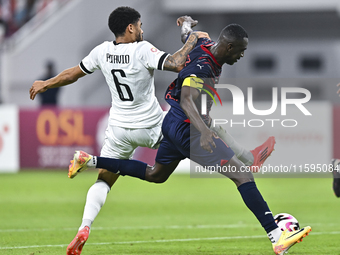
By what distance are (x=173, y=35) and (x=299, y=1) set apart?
490 cm

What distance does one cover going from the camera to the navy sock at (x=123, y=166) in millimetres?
5750

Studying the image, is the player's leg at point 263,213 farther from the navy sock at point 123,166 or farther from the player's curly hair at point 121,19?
the player's curly hair at point 121,19

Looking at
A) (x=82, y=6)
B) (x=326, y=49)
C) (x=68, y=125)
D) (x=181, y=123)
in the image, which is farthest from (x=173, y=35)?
(x=181, y=123)

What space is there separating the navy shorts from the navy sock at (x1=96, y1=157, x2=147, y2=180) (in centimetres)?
38

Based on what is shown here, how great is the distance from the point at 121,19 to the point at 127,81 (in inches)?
23.8

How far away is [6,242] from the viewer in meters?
6.14

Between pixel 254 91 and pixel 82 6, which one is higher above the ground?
pixel 82 6

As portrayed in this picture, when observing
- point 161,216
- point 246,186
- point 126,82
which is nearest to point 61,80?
point 126,82

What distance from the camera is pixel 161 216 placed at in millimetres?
8234

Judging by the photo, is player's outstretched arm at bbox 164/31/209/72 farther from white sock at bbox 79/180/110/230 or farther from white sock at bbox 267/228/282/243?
white sock at bbox 267/228/282/243

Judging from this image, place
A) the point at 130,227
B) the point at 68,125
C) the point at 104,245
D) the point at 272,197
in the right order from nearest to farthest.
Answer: the point at 104,245
the point at 130,227
the point at 272,197
the point at 68,125

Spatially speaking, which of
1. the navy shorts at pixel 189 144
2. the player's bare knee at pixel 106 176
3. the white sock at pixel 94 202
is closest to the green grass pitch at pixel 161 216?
the white sock at pixel 94 202

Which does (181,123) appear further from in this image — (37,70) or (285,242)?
(37,70)

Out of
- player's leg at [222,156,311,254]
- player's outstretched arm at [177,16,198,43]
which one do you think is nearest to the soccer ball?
player's leg at [222,156,311,254]
